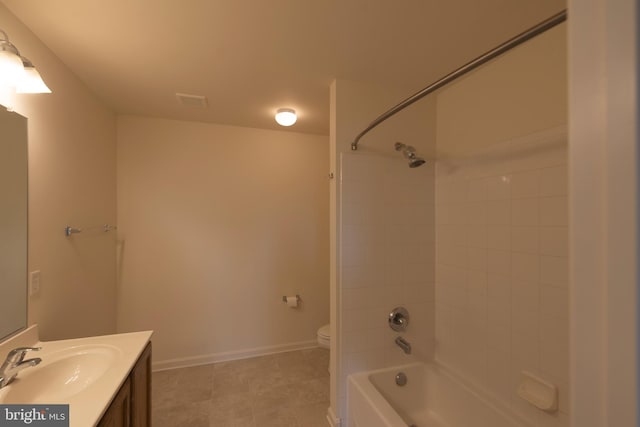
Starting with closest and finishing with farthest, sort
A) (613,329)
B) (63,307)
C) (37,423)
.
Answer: (613,329) → (37,423) → (63,307)

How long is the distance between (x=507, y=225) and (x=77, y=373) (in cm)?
241

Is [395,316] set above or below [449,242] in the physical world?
below

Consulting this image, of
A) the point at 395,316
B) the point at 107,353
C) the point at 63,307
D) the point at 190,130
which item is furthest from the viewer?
the point at 190,130

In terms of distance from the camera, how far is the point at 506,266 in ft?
4.96

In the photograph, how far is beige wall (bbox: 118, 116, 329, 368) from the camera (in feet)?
8.04

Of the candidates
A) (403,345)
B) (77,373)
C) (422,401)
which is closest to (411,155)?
(403,345)

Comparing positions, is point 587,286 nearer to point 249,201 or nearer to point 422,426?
point 422,426

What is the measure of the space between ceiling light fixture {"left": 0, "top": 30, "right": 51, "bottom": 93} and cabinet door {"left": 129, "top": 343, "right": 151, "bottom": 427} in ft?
4.57

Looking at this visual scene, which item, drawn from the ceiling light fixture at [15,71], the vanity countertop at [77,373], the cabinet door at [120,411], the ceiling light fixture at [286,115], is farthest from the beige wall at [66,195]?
the ceiling light fixture at [286,115]

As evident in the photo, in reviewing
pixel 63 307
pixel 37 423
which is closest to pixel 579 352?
pixel 37 423

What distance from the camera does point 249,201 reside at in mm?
2756

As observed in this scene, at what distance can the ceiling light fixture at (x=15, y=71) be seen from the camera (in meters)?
1.04

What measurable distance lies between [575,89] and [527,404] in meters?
1.78

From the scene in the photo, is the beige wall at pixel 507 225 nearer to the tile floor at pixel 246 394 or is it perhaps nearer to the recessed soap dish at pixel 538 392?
the recessed soap dish at pixel 538 392
